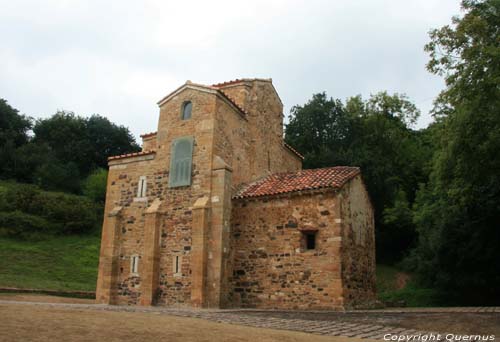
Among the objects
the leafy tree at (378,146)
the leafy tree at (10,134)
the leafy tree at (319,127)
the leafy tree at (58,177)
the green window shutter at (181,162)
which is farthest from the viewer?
the leafy tree at (10,134)

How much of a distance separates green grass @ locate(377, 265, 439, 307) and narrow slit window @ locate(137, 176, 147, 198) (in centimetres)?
1337

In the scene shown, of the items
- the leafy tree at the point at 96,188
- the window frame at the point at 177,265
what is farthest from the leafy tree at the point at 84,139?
the window frame at the point at 177,265

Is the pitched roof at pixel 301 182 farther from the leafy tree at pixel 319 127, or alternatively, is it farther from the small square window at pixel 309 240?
the leafy tree at pixel 319 127

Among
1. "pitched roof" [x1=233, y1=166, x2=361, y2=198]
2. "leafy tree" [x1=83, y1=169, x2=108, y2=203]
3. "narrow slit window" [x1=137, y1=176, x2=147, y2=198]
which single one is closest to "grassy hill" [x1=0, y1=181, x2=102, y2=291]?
"leafy tree" [x1=83, y1=169, x2=108, y2=203]

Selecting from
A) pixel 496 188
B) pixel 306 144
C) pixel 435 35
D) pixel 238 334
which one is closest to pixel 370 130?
pixel 306 144

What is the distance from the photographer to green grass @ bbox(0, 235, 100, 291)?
23438 mm

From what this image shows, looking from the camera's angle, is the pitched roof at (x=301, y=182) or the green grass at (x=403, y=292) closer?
the pitched roof at (x=301, y=182)

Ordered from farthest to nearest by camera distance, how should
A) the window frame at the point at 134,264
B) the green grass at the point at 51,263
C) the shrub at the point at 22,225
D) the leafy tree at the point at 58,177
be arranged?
the leafy tree at the point at 58,177 < the shrub at the point at 22,225 < the green grass at the point at 51,263 < the window frame at the point at 134,264

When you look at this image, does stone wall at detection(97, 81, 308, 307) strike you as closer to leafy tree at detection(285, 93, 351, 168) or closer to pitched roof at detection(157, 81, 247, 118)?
pitched roof at detection(157, 81, 247, 118)

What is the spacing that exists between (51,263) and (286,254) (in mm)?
18430

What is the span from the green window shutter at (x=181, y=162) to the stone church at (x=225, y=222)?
5 cm

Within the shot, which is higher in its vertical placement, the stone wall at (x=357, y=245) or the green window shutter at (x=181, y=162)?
the green window shutter at (x=181, y=162)

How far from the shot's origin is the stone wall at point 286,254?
626 inches

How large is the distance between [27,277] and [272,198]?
15356 millimetres
